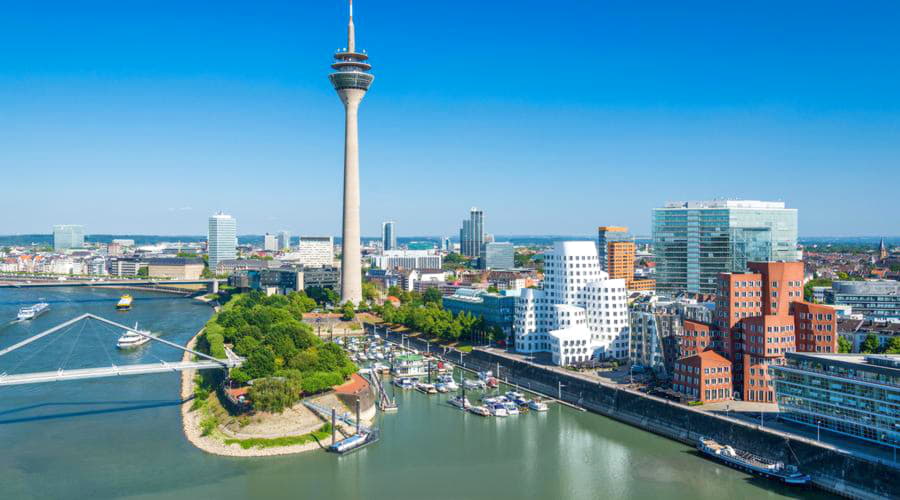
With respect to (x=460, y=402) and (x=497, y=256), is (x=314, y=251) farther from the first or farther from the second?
(x=460, y=402)

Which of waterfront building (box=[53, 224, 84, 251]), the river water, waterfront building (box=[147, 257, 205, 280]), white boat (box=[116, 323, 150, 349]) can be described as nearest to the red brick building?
the river water

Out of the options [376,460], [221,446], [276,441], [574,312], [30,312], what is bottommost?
[376,460]

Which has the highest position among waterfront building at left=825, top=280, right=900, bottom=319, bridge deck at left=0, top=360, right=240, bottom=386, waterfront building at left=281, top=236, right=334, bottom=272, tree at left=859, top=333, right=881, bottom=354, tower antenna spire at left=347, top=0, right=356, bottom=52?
tower antenna spire at left=347, top=0, right=356, bottom=52

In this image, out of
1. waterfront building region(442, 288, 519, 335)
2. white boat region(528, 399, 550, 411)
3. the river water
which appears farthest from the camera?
waterfront building region(442, 288, 519, 335)

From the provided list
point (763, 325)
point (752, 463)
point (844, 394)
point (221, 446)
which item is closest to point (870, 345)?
point (763, 325)

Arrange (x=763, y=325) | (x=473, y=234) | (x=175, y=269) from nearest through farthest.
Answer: (x=763, y=325), (x=175, y=269), (x=473, y=234)

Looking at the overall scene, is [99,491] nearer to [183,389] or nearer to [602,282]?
[183,389]

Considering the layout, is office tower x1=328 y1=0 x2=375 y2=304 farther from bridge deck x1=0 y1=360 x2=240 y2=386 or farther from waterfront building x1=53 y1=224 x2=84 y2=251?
waterfront building x1=53 y1=224 x2=84 y2=251
